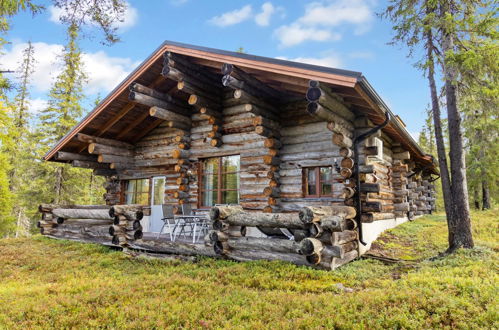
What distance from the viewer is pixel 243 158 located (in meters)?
9.14

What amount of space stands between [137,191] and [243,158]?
16.6 feet

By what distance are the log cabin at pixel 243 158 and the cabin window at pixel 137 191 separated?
6cm

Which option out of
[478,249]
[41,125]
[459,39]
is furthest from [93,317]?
[41,125]

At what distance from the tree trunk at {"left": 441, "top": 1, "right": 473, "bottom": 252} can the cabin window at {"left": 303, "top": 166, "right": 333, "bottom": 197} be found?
9.27 feet

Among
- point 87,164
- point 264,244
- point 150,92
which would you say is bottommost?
point 264,244

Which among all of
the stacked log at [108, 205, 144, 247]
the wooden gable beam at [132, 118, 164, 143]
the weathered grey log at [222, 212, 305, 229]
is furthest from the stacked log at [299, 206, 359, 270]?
the wooden gable beam at [132, 118, 164, 143]

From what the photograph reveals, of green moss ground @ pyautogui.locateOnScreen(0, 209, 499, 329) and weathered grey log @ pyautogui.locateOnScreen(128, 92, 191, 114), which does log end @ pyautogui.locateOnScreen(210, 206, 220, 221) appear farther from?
weathered grey log @ pyautogui.locateOnScreen(128, 92, 191, 114)

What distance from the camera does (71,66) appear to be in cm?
1806

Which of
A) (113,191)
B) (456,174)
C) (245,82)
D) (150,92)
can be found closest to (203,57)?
(245,82)

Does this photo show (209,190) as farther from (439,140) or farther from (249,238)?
(439,140)

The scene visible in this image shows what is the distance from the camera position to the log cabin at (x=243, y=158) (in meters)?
6.30

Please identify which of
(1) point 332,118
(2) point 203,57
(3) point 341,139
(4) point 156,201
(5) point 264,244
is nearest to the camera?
(5) point 264,244

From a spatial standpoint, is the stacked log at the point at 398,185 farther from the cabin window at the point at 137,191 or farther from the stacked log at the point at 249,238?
the cabin window at the point at 137,191

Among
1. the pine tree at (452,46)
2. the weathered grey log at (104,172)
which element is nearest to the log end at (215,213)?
the pine tree at (452,46)
